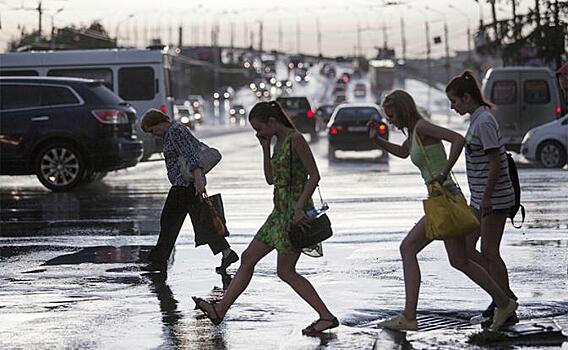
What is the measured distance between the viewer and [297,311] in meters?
10.5

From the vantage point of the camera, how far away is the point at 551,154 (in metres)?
30.4

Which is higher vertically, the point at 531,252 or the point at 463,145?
the point at 463,145

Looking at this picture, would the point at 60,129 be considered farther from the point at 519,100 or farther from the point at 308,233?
the point at 519,100

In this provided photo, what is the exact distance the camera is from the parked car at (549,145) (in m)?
30.1

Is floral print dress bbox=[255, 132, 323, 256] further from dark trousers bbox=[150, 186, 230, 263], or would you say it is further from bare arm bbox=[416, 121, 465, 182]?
dark trousers bbox=[150, 186, 230, 263]

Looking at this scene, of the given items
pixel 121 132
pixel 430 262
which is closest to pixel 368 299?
pixel 430 262

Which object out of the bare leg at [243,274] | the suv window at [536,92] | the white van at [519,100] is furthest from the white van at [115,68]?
the bare leg at [243,274]

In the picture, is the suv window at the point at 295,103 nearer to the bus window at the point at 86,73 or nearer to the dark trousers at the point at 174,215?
the bus window at the point at 86,73

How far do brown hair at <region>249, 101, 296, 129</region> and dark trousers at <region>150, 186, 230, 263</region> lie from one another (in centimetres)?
374

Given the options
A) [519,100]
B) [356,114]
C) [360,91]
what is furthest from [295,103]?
[360,91]

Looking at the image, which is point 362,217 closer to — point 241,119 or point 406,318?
point 406,318

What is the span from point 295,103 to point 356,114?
1856cm

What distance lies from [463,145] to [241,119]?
119 meters

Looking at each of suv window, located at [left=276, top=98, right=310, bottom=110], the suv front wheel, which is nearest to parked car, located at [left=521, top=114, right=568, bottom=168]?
the suv front wheel
